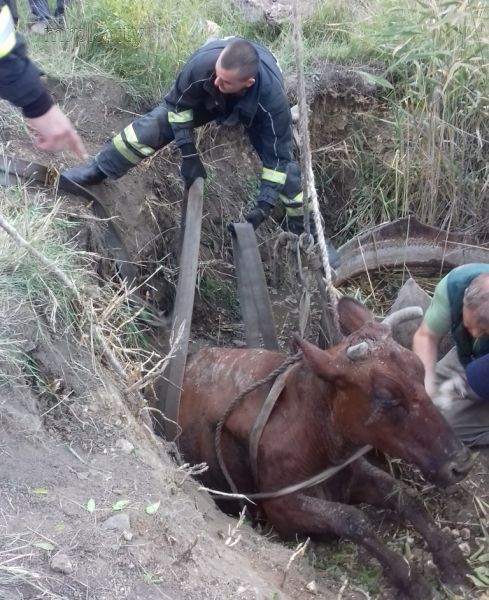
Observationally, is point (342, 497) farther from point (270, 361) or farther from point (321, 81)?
point (321, 81)

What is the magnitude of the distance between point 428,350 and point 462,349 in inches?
8.5

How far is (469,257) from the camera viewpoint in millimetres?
6281

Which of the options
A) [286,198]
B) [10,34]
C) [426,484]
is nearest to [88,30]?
[286,198]

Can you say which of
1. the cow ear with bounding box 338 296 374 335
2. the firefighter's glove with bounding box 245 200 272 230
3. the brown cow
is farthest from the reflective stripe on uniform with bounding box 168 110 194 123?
the cow ear with bounding box 338 296 374 335

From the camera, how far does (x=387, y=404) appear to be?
3850 millimetres

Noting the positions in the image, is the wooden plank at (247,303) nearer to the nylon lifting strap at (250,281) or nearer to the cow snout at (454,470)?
the nylon lifting strap at (250,281)

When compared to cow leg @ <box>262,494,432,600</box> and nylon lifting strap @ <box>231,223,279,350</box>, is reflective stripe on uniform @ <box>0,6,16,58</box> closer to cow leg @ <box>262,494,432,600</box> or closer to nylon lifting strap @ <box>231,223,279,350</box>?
nylon lifting strap @ <box>231,223,279,350</box>

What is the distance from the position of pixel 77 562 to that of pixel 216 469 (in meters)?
2.06

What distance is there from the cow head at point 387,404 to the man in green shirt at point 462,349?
481 mm

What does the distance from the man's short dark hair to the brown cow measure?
6.54ft

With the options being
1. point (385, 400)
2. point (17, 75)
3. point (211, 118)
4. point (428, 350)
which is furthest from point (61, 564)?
point (211, 118)

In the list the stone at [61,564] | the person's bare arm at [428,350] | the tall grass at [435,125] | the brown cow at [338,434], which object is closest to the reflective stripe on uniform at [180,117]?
the tall grass at [435,125]

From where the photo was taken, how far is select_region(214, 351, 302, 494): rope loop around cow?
4461 millimetres

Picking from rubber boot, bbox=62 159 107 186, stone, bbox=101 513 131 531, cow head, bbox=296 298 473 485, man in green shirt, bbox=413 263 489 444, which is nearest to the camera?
stone, bbox=101 513 131 531
